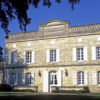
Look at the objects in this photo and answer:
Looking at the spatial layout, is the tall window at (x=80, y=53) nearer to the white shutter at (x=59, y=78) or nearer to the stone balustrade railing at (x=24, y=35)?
the white shutter at (x=59, y=78)

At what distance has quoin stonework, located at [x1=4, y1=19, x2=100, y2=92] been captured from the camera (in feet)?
70.5

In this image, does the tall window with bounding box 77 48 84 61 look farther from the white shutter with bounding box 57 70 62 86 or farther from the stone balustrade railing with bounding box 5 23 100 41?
the white shutter with bounding box 57 70 62 86

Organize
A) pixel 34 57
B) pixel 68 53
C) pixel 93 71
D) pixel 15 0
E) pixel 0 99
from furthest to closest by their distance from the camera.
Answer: pixel 34 57
pixel 68 53
pixel 93 71
pixel 0 99
pixel 15 0

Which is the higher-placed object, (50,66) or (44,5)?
(44,5)

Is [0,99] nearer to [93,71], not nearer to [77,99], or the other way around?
[77,99]

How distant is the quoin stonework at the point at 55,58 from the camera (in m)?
21.5

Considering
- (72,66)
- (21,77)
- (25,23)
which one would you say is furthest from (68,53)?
(25,23)

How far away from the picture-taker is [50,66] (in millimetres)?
23250

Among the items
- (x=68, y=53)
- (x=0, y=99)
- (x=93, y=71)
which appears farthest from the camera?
(x=68, y=53)

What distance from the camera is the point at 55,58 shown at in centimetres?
2347

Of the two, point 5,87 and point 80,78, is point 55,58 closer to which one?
point 80,78

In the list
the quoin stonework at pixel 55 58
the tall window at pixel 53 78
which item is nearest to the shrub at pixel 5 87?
the quoin stonework at pixel 55 58

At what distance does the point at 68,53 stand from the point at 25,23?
14027 millimetres

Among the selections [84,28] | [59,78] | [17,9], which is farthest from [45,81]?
[17,9]
